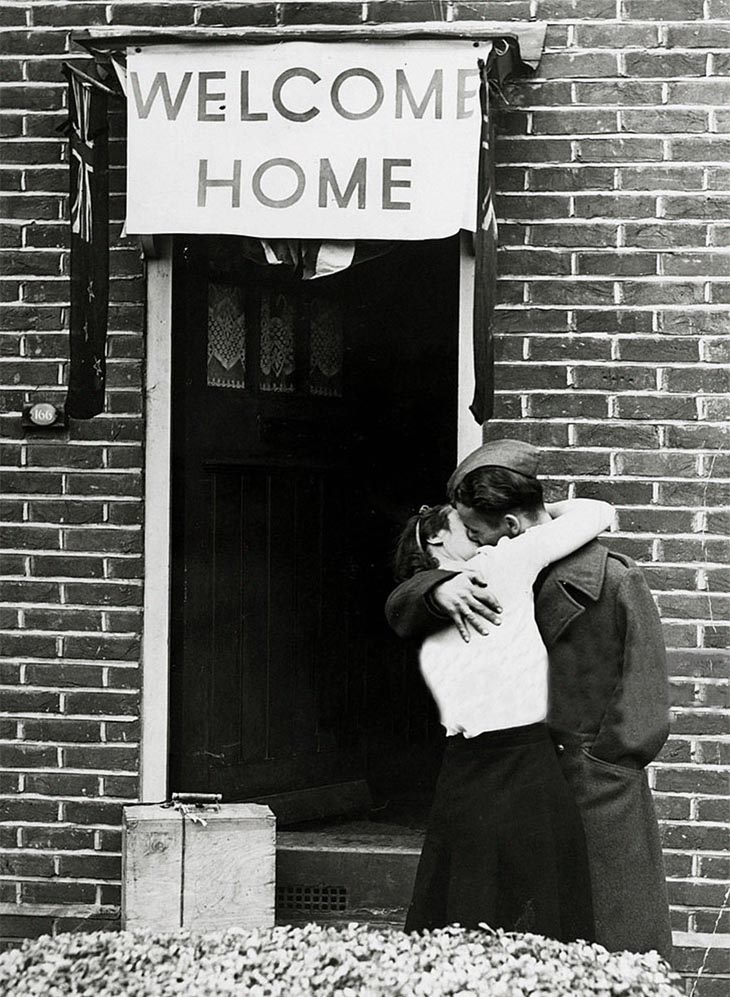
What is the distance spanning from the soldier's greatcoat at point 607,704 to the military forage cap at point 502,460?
0.96ft

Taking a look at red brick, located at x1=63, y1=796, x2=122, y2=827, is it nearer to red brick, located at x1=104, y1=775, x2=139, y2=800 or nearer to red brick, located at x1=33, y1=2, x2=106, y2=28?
red brick, located at x1=104, y1=775, x2=139, y2=800

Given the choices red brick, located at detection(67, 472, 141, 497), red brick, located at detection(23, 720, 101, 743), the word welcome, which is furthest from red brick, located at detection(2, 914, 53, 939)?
the word welcome

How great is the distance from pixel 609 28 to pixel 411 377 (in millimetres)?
2006

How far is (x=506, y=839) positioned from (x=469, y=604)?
672mm

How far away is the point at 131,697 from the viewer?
17.4 feet

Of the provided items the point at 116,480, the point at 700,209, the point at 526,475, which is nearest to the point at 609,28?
the point at 700,209

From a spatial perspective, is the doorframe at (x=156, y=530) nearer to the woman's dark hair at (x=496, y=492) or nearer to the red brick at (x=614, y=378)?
the red brick at (x=614, y=378)

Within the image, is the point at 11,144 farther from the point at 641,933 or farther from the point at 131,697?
the point at 641,933

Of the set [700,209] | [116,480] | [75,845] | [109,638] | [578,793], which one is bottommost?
[75,845]

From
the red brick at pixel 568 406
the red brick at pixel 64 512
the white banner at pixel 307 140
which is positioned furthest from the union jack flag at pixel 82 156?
the red brick at pixel 568 406

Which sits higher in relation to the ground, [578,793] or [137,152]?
[137,152]

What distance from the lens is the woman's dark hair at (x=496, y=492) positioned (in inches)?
162

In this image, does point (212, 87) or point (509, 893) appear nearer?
point (509, 893)

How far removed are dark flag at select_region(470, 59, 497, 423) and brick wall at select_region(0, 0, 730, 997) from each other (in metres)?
0.33
